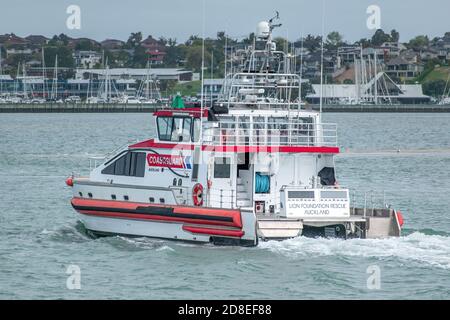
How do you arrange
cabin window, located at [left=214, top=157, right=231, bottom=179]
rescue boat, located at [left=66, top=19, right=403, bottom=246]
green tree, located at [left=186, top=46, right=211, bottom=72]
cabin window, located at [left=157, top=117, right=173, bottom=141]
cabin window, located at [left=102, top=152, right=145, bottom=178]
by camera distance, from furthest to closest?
green tree, located at [left=186, top=46, right=211, bottom=72] < cabin window, located at [left=102, top=152, right=145, bottom=178] < cabin window, located at [left=157, top=117, right=173, bottom=141] < cabin window, located at [left=214, top=157, right=231, bottom=179] < rescue boat, located at [left=66, top=19, right=403, bottom=246]

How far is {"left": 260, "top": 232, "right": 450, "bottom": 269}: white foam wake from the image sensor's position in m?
28.9

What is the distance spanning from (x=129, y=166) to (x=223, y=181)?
3.05 m

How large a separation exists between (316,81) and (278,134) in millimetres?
161962

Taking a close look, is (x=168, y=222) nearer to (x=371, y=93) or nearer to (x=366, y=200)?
(x=366, y=200)

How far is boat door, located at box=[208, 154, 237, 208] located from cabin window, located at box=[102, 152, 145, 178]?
237 centimetres

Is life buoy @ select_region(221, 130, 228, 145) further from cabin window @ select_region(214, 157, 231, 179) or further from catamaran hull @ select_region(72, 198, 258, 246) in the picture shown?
catamaran hull @ select_region(72, 198, 258, 246)

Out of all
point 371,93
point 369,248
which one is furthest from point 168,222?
point 371,93

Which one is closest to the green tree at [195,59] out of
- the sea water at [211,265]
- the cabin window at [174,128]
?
the sea water at [211,265]

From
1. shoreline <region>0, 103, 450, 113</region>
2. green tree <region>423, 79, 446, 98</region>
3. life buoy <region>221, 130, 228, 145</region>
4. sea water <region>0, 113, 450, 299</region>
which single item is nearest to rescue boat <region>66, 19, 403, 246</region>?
life buoy <region>221, 130, 228, 145</region>

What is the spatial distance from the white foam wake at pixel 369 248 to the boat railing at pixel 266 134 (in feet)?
9.40

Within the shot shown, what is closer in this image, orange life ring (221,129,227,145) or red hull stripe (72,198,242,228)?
red hull stripe (72,198,242,228)

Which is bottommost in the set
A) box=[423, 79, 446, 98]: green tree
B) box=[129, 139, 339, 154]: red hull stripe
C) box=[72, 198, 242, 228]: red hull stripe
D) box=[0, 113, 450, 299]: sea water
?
box=[0, 113, 450, 299]: sea water

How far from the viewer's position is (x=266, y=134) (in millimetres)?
30719
